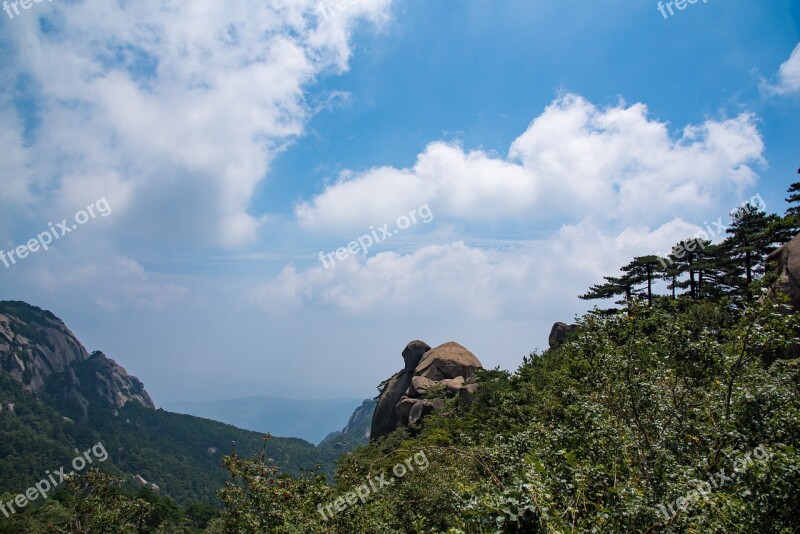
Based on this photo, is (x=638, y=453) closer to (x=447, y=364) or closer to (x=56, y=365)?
(x=447, y=364)

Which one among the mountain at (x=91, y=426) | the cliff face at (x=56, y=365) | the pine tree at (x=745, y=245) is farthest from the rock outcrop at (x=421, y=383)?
the cliff face at (x=56, y=365)

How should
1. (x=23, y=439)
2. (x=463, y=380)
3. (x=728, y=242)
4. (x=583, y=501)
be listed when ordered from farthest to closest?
1. (x=23, y=439)
2. (x=463, y=380)
3. (x=728, y=242)
4. (x=583, y=501)

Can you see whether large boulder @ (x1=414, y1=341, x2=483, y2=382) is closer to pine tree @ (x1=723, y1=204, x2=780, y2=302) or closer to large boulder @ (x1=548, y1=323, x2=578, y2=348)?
large boulder @ (x1=548, y1=323, x2=578, y2=348)

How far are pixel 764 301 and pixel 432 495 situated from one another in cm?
1075

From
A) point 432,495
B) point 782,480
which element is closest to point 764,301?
point 782,480

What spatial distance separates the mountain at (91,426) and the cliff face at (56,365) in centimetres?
34

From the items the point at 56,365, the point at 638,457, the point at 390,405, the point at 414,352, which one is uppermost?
the point at 56,365

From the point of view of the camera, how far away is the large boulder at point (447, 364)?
49.7m

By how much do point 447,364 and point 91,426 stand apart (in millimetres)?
157998

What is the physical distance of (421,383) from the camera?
47.5m

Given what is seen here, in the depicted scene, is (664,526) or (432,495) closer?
(664,526)

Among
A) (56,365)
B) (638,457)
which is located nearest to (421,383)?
(638,457)

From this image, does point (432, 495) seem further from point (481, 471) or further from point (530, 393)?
point (530, 393)

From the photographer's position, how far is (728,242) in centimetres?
3603
